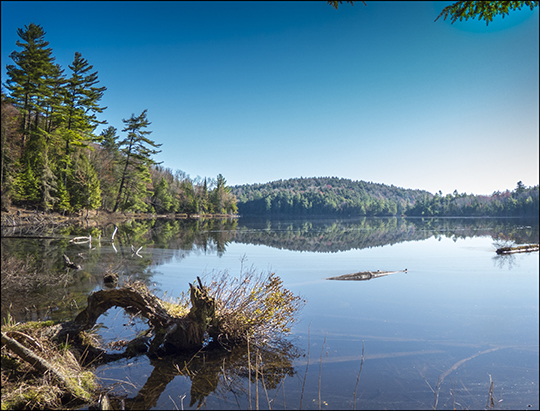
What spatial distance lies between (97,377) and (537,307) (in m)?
12.3

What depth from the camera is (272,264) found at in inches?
676

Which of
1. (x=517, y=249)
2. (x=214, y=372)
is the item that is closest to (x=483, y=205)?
(x=517, y=249)

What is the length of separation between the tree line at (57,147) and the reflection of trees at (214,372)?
69.0 feet

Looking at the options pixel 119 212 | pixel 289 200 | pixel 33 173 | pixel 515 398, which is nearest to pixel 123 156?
pixel 119 212

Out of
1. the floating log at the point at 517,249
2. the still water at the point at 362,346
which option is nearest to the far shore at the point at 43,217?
the still water at the point at 362,346

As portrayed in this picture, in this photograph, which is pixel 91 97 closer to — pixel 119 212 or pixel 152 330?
pixel 119 212

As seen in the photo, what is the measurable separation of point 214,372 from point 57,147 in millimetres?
40944

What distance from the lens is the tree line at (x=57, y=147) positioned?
97.5 feet

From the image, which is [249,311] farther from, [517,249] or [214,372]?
[517,249]

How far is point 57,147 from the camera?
37.5 metres

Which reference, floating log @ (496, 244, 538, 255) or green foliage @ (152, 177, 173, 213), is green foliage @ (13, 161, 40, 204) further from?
floating log @ (496, 244, 538, 255)

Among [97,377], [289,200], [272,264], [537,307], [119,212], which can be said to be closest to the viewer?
[97,377]

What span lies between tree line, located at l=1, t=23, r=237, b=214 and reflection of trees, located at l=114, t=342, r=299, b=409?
21.0 meters

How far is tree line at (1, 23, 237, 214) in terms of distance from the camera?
97.5 ft
